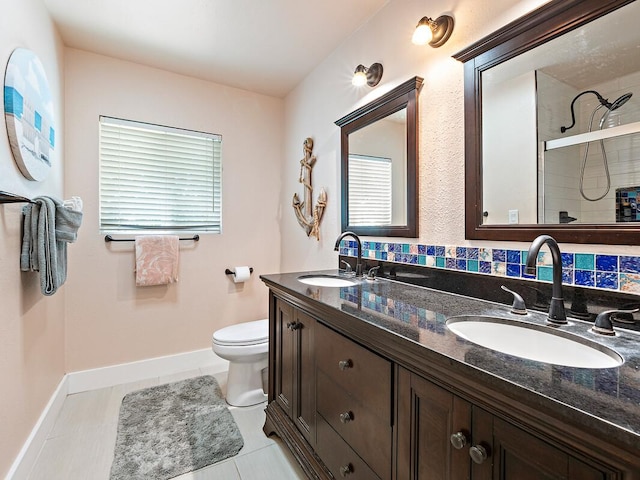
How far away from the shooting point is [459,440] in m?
0.69

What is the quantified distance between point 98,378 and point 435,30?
309cm

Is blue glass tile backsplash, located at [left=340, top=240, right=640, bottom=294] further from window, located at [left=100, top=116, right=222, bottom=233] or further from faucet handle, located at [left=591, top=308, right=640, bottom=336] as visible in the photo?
window, located at [left=100, top=116, right=222, bottom=233]

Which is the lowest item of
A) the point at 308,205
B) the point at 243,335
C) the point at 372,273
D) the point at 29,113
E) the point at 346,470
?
the point at 346,470

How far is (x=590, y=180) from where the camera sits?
974 millimetres

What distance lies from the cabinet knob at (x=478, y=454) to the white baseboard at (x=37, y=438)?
72.2 inches

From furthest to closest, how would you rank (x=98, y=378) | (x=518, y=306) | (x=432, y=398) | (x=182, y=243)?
(x=182, y=243)
(x=98, y=378)
(x=518, y=306)
(x=432, y=398)

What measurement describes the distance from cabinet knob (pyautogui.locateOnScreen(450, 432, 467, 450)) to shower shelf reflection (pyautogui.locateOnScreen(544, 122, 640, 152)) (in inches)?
37.8

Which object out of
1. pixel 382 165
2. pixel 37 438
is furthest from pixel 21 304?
pixel 382 165

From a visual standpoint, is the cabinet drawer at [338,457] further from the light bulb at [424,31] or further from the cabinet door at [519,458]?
the light bulb at [424,31]

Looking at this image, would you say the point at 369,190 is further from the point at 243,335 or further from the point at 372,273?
the point at 243,335

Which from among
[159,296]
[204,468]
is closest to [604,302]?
[204,468]

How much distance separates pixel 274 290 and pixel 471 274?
38.7 inches

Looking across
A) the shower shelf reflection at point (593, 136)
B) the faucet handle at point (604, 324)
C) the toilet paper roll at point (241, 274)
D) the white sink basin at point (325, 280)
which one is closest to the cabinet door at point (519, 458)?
the faucet handle at point (604, 324)

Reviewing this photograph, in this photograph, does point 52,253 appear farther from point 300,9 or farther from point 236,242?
point 300,9
